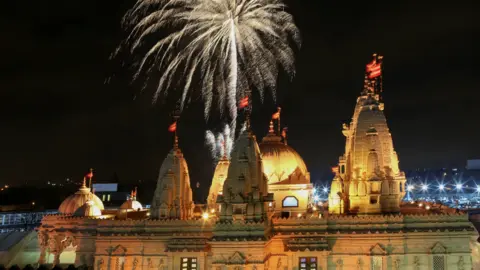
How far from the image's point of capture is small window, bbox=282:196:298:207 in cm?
2877

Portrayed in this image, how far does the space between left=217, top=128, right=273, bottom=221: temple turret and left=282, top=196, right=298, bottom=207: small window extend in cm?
416

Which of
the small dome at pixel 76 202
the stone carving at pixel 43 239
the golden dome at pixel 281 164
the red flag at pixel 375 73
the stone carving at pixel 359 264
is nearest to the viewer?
the stone carving at pixel 359 264

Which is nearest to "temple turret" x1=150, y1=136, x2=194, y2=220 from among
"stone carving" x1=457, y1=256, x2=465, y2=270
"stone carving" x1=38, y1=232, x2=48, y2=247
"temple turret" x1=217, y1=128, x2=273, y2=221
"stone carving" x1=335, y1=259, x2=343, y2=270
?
"temple turret" x1=217, y1=128, x2=273, y2=221

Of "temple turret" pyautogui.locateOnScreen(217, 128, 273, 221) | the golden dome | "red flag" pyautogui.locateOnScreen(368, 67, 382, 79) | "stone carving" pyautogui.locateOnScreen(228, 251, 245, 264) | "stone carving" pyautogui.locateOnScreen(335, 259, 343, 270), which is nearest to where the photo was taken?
"stone carving" pyautogui.locateOnScreen(228, 251, 245, 264)

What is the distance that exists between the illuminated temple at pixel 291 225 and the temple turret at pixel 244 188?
5 centimetres

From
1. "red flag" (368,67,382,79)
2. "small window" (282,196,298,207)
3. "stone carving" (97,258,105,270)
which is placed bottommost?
"stone carving" (97,258,105,270)

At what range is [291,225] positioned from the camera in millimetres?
24875

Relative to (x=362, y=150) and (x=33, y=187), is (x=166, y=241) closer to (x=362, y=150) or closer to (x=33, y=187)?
(x=362, y=150)

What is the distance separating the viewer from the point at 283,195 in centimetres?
2878

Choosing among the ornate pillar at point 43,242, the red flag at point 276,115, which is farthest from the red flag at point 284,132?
the ornate pillar at point 43,242

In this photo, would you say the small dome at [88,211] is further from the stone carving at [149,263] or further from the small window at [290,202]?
the small window at [290,202]

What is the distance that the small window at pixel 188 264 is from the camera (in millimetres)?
25141

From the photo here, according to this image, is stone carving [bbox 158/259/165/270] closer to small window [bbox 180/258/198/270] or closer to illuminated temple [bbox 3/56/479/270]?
illuminated temple [bbox 3/56/479/270]

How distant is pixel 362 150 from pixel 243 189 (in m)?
8.12
